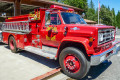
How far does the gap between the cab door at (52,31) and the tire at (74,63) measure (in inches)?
26.3

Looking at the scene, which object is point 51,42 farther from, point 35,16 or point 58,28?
point 35,16

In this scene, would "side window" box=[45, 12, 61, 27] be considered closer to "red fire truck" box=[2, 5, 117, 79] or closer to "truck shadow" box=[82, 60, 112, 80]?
"red fire truck" box=[2, 5, 117, 79]

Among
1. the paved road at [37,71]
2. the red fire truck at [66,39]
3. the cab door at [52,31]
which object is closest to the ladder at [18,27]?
the red fire truck at [66,39]

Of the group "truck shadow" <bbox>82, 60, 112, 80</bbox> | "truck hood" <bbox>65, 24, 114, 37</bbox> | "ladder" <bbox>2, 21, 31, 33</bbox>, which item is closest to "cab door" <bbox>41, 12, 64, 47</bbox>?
"truck hood" <bbox>65, 24, 114, 37</bbox>

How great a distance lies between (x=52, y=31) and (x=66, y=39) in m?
0.96

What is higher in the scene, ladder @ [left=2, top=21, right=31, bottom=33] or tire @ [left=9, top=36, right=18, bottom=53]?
ladder @ [left=2, top=21, right=31, bottom=33]

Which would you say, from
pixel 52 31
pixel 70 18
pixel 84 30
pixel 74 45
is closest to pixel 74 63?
pixel 74 45

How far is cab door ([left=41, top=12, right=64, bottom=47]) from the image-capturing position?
4.47m

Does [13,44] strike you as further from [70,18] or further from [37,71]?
[70,18]

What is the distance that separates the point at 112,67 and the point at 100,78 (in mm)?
1264

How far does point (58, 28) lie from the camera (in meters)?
4.47

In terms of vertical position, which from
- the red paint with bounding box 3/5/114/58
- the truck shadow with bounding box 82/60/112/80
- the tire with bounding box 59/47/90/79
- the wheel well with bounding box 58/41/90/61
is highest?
the red paint with bounding box 3/5/114/58

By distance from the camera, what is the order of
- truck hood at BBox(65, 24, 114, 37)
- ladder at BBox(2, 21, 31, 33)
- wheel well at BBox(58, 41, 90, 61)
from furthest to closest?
ladder at BBox(2, 21, 31, 33) → wheel well at BBox(58, 41, 90, 61) → truck hood at BBox(65, 24, 114, 37)

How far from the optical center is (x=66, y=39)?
3.92m
